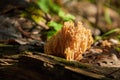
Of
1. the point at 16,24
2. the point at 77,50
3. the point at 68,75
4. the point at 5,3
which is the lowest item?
the point at 68,75

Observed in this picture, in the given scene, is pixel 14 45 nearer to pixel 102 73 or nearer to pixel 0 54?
pixel 0 54

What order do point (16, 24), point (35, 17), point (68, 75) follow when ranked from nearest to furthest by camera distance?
point (68, 75), point (16, 24), point (35, 17)

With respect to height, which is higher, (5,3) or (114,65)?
(5,3)

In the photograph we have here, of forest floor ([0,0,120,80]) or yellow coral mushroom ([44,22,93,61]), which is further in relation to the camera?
forest floor ([0,0,120,80])

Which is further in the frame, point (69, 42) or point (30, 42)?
point (30, 42)

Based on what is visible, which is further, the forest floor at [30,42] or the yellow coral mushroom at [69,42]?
the forest floor at [30,42]

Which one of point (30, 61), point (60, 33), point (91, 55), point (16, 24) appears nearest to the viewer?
point (30, 61)

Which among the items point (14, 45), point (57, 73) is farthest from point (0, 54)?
point (57, 73)

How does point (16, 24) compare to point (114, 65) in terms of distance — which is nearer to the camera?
point (114, 65)
